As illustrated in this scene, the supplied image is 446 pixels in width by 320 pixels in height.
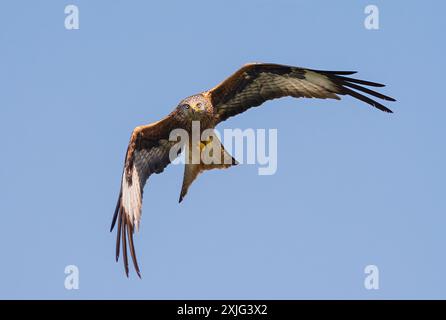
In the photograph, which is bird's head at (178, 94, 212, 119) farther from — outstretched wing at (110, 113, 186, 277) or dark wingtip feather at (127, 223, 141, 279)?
dark wingtip feather at (127, 223, 141, 279)

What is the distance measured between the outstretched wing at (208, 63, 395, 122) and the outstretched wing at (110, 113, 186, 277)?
0.79 metres

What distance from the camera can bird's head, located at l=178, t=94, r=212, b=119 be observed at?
13938mm

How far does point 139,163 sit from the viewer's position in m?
14.7

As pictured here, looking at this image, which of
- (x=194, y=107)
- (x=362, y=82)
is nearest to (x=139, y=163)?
(x=194, y=107)

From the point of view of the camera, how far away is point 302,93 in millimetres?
14312

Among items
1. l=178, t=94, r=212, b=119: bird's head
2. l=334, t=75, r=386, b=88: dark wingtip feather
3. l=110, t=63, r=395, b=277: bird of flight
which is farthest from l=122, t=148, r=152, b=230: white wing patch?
l=334, t=75, r=386, b=88: dark wingtip feather

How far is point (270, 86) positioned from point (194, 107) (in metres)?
1.26

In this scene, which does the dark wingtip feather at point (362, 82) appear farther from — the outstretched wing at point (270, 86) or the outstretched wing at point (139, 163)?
the outstretched wing at point (139, 163)

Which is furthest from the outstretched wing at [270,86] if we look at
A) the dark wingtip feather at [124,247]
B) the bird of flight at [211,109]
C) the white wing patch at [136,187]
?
the dark wingtip feather at [124,247]

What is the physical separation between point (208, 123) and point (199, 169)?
→ 0.87 metres
